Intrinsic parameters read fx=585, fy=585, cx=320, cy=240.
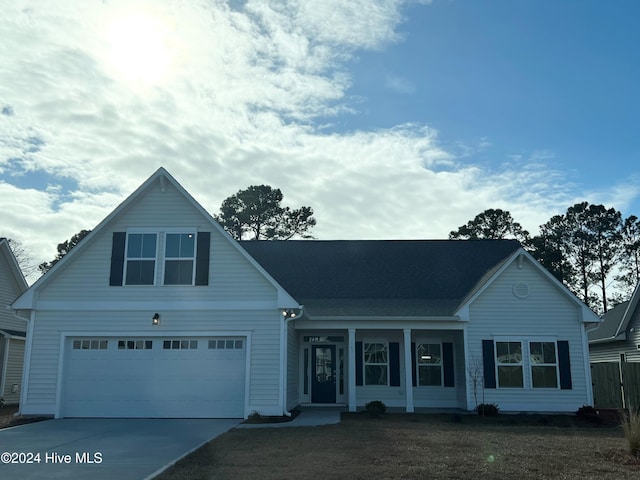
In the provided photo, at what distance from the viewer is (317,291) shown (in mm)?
20281

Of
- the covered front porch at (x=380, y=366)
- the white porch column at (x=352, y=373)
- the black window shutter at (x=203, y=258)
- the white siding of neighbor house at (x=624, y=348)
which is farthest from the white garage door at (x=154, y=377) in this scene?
the white siding of neighbor house at (x=624, y=348)

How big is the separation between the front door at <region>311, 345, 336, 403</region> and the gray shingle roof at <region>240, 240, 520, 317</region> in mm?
1859

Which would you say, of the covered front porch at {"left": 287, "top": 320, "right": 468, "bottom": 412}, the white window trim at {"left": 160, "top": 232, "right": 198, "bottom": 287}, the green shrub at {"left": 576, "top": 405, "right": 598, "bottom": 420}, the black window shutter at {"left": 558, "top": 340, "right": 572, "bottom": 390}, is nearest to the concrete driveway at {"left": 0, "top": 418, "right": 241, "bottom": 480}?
the white window trim at {"left": 160, "top": 232, "right": 198, "bottom": 287}

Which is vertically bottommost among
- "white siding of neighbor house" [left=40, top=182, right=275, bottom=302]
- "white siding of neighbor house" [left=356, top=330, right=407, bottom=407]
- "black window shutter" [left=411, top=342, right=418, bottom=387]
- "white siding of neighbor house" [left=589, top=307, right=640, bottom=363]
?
"white siding of neighbor house" [left=356, top=330, right=407, bottom=407]

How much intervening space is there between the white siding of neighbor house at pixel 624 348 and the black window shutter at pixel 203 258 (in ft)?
58.3

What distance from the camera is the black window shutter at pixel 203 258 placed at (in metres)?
16.4

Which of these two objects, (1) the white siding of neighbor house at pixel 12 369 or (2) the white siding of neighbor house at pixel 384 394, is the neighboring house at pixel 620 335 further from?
(1) the white siding of neighbor house at pixel 12 369

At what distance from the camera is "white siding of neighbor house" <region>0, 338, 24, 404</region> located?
21.9 meters

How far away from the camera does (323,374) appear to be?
20016mm

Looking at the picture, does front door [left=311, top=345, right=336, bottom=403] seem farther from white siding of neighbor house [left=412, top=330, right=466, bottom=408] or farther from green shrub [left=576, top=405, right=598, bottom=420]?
green shrub [left=576, top=405, right=598, bottom=420]

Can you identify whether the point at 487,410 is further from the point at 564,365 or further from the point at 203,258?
the point at 203,258

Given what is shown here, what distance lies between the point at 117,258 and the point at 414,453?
10.4 meters

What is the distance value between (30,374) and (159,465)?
907cm

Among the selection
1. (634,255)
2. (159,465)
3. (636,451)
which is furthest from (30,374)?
(634,255)
